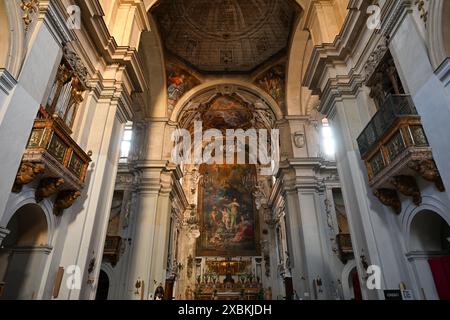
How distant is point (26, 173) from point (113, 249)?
7786mm

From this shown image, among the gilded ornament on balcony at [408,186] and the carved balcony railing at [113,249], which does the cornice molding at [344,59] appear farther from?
the carved balcony railing at [113,249]

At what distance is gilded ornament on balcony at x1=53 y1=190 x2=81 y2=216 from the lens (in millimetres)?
5770

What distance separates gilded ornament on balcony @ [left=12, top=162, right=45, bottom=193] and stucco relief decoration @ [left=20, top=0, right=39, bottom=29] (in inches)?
84.8

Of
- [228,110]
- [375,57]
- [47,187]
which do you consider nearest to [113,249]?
[47,187]

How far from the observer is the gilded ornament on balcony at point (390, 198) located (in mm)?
5746

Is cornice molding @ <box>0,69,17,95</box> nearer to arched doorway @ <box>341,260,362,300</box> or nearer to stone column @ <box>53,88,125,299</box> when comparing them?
stone column @ <box>53,88,125,299</box>

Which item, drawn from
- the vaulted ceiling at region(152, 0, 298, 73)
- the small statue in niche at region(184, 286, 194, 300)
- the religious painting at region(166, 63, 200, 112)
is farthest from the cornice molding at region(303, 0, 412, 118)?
the small statue in niche at region(184, 286, 194, 300)

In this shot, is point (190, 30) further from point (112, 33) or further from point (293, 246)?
point (293, 246)

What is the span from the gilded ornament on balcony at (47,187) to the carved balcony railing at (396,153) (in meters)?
5.82

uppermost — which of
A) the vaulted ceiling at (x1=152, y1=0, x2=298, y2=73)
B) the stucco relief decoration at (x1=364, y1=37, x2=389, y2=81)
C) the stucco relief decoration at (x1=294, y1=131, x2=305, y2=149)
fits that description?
the vaulted ceiling at (x1=152, y1=0, x2=298, y2=73)

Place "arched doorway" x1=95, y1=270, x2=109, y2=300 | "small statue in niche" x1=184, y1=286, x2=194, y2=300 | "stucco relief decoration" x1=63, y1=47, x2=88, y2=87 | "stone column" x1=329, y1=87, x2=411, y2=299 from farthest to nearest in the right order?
"small statue in niche" x1=184, y1=286, x2=194, y2=300
"arched doorway" x1=95, y1=270, x2=109, y2=300
"stucco relief decoration" x1=63, y1=47, x2=88, y2=87
"stone column" x1=329, y1=87, x2=411, y2=299

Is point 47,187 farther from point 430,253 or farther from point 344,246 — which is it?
point 344,246
